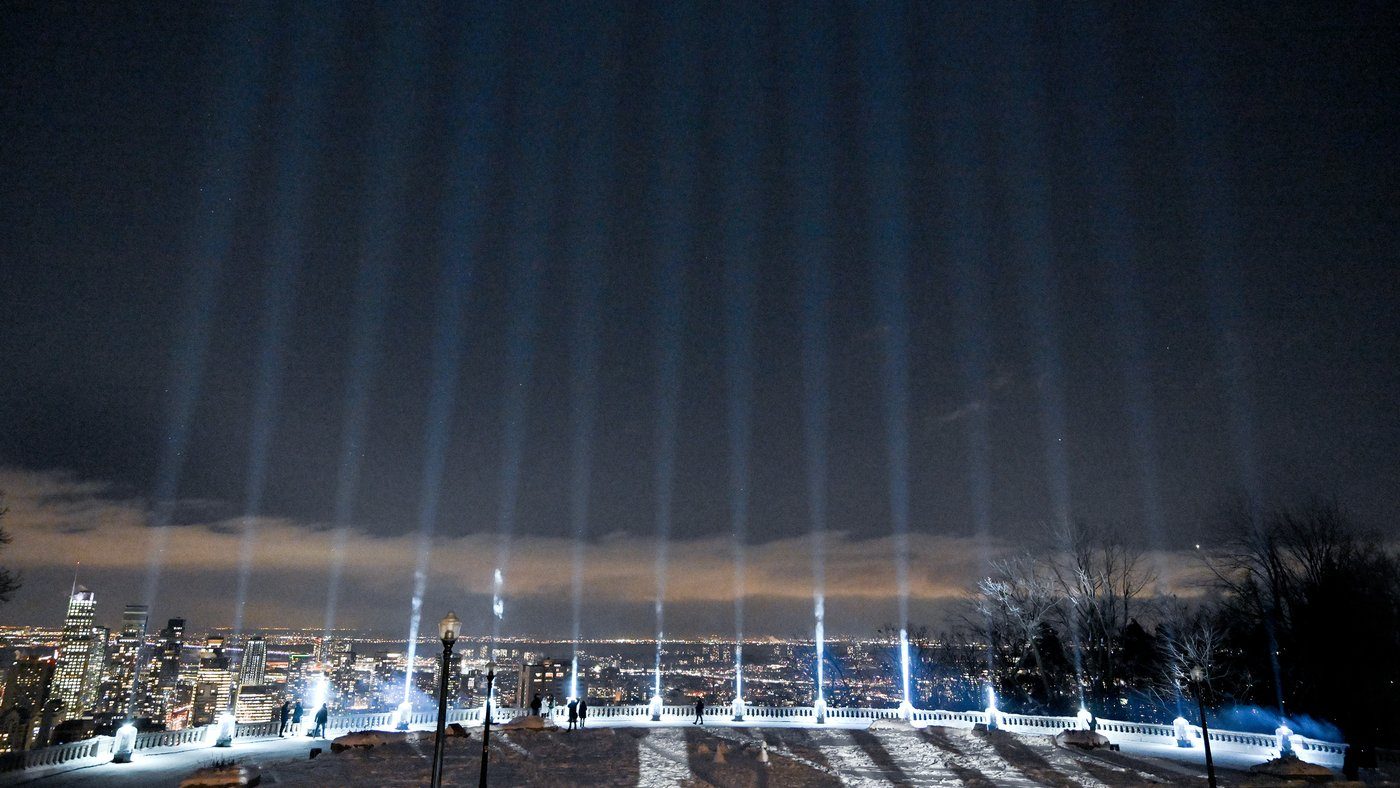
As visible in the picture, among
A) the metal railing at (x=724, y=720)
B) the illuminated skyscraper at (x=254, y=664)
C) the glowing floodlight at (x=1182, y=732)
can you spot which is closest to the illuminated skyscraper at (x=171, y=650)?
the illuminated skyscraper at (x=254, y=664)

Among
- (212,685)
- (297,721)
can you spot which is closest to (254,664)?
(212,685)

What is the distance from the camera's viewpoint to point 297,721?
98.5 feet

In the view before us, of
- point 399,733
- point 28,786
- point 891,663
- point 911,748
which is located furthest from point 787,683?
point 28,786

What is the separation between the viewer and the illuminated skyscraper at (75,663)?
6217 cm

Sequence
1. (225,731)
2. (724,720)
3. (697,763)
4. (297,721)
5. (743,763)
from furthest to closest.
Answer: (724,720) < (297,721) < (225,731) < (697,763) < (743,763)

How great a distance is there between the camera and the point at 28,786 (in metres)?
17.9

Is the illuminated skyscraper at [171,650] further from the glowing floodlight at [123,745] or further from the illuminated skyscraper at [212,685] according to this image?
the glowing floodlight at [123,745]

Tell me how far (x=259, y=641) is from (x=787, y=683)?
63.9m

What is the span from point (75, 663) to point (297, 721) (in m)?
64.3

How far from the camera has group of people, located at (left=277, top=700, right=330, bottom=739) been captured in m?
29.0

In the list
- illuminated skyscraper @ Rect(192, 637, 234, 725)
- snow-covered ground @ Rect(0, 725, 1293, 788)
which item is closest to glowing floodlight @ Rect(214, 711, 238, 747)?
snow-covered ground @ Rect(0, 725, 1293, 788)

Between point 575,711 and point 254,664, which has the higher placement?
point 575,711

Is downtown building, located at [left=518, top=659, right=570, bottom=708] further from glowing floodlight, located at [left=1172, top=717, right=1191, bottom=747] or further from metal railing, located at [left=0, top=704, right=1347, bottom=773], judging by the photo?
glowing floodlight, located at [left=1172, top=717, right=1191, bottom=747]

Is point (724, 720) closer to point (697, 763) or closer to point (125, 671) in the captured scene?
point (697, 763)
